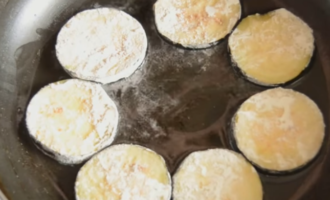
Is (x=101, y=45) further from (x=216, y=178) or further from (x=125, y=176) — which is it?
(x=216, y=178)

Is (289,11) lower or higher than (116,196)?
higher

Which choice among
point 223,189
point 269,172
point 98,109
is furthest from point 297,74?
point 98,109

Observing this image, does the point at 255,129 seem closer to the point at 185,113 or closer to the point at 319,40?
the point at 185,113

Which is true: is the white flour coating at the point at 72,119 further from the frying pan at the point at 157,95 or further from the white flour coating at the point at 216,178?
the white flour coating at the point at 216,178

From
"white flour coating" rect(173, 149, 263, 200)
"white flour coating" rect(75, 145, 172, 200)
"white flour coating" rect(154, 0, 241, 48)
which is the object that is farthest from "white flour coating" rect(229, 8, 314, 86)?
"white flour coating" rect(75, 145, 172, 200)

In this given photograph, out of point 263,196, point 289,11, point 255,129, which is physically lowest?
point 263,196

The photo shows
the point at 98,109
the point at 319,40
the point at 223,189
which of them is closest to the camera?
the point at 223,189
